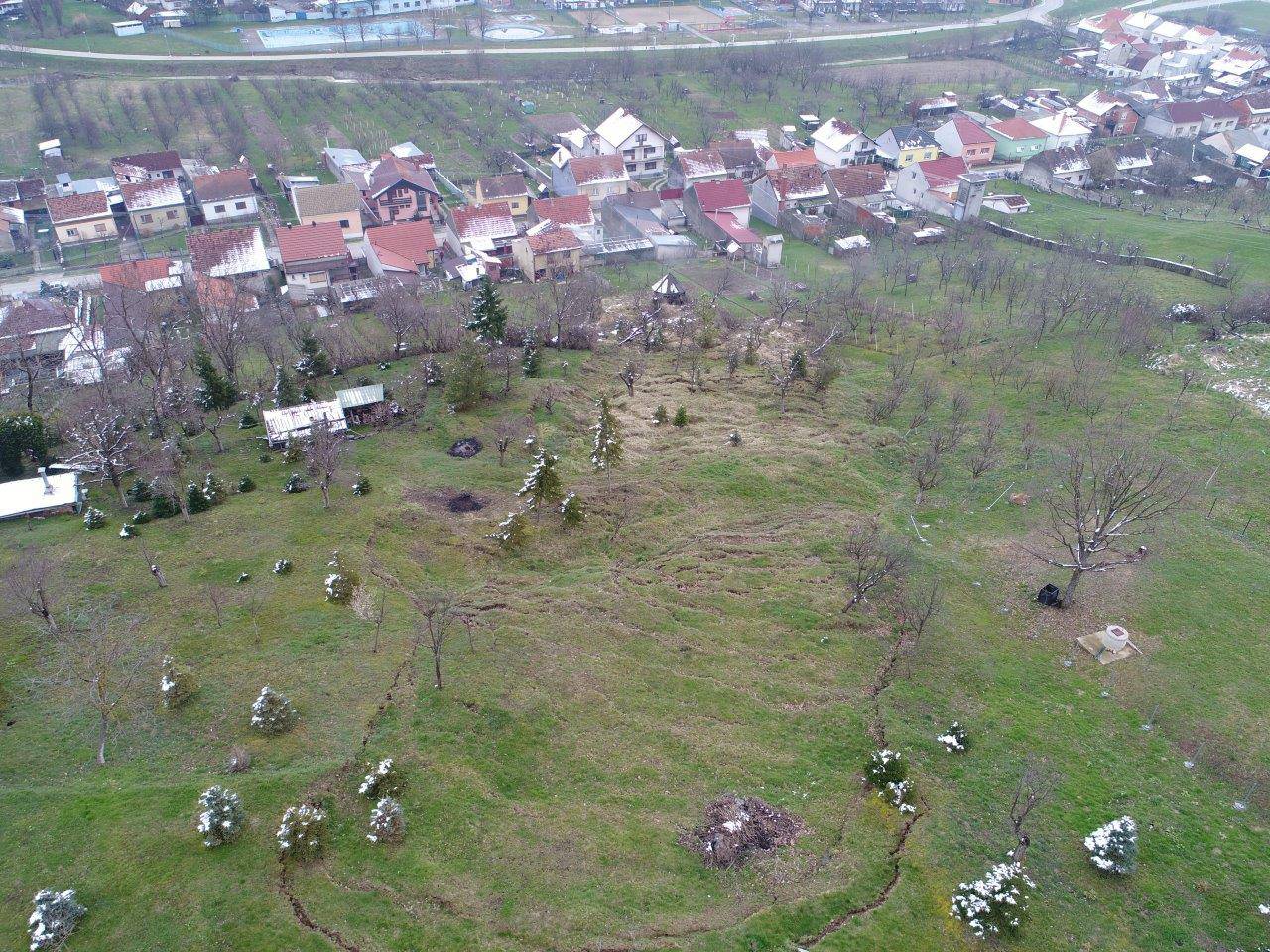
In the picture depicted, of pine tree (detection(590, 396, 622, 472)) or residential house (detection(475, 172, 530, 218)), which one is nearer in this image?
pine tree (detection(590, 396, 622, 472))

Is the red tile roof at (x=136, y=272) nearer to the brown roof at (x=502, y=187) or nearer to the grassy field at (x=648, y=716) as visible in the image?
the grassy field at (x=648, y=716)

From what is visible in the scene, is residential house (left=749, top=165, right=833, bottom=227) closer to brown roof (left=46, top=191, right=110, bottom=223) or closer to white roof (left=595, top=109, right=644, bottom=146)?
white roof (left=595, top=109, right=644, bottom=146)

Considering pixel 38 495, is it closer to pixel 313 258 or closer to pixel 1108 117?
pixel 313 258

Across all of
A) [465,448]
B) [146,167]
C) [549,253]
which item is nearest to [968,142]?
[549,253]

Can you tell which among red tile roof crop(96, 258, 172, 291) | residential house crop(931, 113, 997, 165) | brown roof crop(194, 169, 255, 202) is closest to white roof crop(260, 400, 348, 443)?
red tile roof crop(96, 258, 172, 291)

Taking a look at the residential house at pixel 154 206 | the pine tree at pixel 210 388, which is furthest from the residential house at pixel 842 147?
the pine tree at pixel 210 388

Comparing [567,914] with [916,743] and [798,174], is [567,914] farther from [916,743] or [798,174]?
[798,174]
